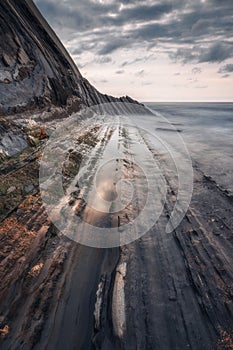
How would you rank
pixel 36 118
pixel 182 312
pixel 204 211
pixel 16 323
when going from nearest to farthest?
pixel 16 323 → pixel 182 312 → pixel 204 211 → pixel 36 118

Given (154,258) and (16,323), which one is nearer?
(16,323)

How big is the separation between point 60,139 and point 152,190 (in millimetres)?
5830

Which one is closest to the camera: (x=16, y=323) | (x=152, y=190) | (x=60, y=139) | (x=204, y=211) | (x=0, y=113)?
(x=16, y=323)

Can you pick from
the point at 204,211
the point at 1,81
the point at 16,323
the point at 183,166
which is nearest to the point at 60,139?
the point at 1,81

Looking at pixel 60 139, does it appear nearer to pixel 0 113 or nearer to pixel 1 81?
pixel 0 113

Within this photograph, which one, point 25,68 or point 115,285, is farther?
point 25,68

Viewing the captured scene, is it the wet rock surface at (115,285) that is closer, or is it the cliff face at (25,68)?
the wet rock surface at (115,285)

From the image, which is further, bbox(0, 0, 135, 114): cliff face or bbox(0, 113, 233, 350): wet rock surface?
bbox(0, 0, 135, 114): cliff face

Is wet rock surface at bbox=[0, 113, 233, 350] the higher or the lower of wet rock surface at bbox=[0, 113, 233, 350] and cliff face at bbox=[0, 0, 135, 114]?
the lower

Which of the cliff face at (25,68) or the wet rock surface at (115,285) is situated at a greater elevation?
the cliff face at (25,68)

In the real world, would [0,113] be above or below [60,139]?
above

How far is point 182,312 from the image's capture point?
3.61 m

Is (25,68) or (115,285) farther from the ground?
(25,68)

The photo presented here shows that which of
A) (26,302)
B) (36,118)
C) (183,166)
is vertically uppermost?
(36,118)
